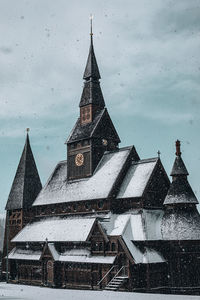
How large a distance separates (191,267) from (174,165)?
9.20m

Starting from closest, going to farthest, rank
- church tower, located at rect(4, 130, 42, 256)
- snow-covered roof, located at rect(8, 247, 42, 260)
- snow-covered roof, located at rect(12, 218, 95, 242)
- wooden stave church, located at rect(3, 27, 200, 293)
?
wooden stave church, located at rect(3, 27, 200, 293), snow-covered roof, located at rect(12, 218, 95, 242), snow-covered roof, located at rect(8, 247, 42, 260), church tower, located at rect(4, 130, 42, 256)

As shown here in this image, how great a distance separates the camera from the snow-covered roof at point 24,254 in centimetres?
4736

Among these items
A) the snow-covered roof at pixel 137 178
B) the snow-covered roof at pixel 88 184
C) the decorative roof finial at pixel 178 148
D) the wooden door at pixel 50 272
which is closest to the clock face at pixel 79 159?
the snow-covered roof at pixel 88 184

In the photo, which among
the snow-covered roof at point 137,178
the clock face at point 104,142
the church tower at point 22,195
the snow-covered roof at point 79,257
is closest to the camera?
the snow-covered roof at point 79,257

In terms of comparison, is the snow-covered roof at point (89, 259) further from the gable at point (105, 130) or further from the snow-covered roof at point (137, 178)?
the gable at point (105, 130)

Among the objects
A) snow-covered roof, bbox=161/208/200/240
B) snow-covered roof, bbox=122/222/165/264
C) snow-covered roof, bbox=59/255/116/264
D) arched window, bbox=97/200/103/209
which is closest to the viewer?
snow-covered roof, bbox=122/222/165/264

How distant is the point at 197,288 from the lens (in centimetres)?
3791

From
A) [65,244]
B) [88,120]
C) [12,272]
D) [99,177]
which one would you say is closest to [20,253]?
[12,272]

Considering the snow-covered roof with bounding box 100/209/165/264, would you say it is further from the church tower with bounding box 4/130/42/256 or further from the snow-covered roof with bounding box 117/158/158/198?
the church tower with bounding box 4/130/42/256

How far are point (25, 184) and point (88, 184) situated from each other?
465 inches

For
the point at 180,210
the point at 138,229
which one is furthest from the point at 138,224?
the point at 180,210

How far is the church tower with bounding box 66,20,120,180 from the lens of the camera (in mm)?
49219

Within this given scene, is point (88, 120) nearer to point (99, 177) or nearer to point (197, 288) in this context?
point (99, 177)

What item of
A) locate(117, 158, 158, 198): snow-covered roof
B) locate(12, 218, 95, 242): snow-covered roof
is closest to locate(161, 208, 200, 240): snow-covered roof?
locate(117, 158, 158, 198): snow-covered roof
